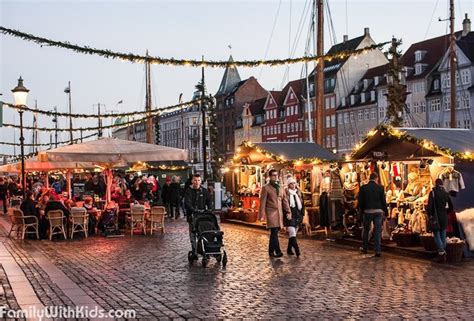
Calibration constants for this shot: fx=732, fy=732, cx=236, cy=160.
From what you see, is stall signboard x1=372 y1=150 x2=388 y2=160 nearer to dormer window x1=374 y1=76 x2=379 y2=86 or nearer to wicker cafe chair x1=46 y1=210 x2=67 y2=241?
wicker cafe chair x1=46 y1=210 x2=67 y2=241

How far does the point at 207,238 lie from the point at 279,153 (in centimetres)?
1114

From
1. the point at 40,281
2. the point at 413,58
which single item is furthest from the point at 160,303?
the point at 413,58

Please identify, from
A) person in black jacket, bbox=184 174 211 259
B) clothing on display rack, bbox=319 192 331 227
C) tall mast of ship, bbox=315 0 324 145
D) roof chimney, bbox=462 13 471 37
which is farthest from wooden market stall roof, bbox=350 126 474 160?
roof chimney, bbox=462 13 471 37

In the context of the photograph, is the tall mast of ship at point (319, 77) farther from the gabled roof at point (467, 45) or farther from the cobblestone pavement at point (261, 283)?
the gabled roof at point (467, 45)

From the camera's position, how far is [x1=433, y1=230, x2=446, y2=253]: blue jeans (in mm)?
14805

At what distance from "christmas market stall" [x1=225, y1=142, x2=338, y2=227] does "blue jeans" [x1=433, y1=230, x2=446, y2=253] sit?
672cm

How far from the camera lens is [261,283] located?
12000mm

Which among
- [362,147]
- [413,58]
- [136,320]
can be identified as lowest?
[136,320]

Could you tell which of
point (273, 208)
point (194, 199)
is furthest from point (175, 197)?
point (194, 199)

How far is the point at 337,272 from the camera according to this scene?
43.6 feet

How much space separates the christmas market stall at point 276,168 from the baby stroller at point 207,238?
7.58 meters

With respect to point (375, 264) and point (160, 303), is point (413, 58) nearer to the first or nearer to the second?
point (375, 264)

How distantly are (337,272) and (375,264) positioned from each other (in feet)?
5.08

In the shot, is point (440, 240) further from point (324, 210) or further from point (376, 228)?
point (324, 210)
